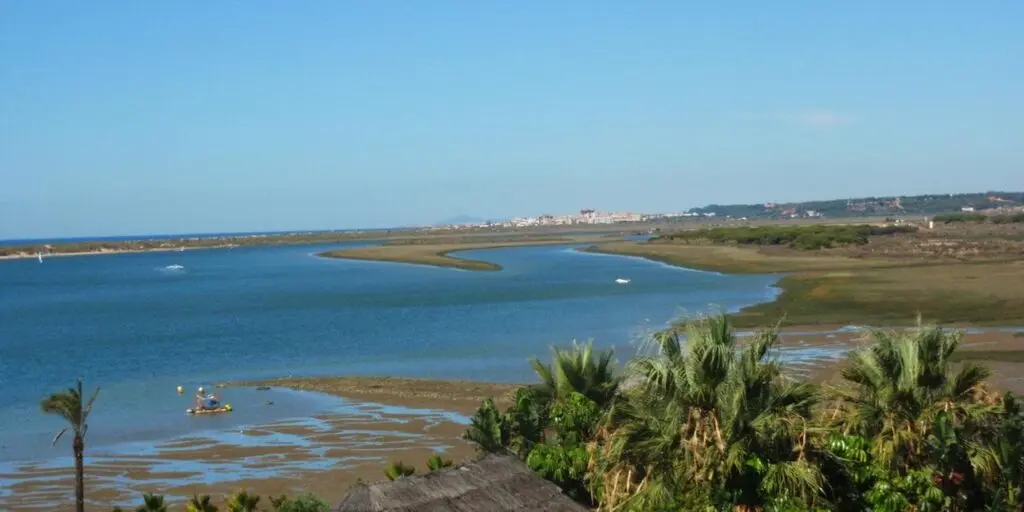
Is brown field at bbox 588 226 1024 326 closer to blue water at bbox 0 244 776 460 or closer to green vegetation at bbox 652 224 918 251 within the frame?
green vegetation at bbox 652 224 918 251

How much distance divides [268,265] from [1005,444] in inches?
4936

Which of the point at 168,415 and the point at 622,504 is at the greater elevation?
the point at 622,504

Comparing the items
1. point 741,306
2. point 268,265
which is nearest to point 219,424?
point 741,306

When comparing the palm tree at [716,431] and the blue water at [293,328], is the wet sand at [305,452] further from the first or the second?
the palm tree at [716,431]

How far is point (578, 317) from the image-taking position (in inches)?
2215

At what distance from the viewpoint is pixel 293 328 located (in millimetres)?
57875

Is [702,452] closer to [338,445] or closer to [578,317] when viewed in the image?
[338,445]

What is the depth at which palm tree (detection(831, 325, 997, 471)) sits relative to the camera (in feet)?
45.0

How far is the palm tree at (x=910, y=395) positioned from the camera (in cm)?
1370

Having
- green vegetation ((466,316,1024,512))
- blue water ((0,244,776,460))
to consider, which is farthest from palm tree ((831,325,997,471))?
blue water ((0,244,776,460))

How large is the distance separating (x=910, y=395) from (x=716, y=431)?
2921 mm

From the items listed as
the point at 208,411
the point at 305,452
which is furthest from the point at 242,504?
the point at 208,411

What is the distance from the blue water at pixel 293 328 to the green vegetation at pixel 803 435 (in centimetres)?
494

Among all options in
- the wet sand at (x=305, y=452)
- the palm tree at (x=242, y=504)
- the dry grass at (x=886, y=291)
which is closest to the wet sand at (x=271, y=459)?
the wet sand at (x=305, y=452)
